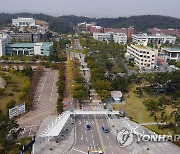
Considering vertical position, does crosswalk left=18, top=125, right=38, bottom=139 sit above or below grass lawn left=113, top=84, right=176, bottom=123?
below

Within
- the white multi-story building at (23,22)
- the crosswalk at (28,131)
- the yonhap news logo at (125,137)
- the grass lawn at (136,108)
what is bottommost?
the yonhap news logo at (125,137)

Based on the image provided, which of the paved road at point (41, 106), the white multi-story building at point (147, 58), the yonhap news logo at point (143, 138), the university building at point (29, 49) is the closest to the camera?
the yonhap news logo at point (143, 138)

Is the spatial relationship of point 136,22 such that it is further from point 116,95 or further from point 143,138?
point 143,138

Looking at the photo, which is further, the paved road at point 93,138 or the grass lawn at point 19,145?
the paved road at point 93,138

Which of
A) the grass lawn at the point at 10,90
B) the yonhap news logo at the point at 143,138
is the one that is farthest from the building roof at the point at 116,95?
the grass lawn at the point at 10,90

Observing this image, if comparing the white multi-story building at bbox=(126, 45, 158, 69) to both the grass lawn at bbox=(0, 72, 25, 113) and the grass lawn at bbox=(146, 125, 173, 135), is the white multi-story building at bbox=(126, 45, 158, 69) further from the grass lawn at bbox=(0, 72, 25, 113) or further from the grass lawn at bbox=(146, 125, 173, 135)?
the grass lawn at bbox=(146, 125, 173, 135)

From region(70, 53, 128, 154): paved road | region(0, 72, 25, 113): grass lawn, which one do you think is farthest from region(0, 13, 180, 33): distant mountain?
region(70, 53, 128, 154): paved road

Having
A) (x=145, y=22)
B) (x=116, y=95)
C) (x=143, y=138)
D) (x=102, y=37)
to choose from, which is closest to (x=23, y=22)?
(x=102, y=37)

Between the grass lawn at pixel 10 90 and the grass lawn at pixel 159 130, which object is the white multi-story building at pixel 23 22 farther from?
the grass lawn at pixel 159 130

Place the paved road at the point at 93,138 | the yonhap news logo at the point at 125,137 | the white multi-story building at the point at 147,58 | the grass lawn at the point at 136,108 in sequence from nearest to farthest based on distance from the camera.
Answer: the paved road at the point at 93,138
the yonhap news logo at the point at 125,137
the grass lawn at the point at 136,108
the white multi-story building at the point at 147,58
